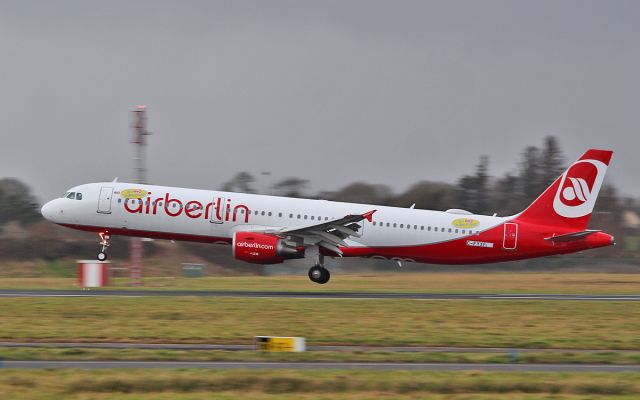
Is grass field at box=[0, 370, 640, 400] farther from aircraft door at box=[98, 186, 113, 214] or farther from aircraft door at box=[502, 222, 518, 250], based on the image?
aircraft door at box=[502, 222, 518, 250]

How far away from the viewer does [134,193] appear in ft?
122

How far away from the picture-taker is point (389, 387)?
597 inches

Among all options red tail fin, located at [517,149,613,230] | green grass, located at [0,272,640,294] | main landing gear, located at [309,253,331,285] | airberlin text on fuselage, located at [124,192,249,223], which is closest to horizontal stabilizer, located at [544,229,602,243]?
red tail fin, located at [517,149,613,230]

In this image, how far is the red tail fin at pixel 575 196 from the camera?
38531mm

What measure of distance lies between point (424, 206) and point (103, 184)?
159 feet

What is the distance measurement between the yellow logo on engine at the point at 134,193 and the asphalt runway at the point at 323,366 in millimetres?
19759

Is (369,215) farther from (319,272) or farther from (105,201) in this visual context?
(105,201)

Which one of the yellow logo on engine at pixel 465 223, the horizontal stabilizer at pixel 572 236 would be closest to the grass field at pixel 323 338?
the horizontal stabilizer at pixel 572 236

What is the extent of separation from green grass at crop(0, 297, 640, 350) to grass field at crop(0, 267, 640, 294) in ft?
27.1

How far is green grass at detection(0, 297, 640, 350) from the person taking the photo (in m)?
22.0

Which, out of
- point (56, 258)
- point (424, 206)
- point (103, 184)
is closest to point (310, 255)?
point (103, 184)

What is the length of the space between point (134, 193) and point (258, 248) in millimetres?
5927

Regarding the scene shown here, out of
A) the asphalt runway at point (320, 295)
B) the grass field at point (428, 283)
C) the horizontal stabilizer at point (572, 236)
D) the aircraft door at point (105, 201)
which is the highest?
the aircraft door at point (105, 201)

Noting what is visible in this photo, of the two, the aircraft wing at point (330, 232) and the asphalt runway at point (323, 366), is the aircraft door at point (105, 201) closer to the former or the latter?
the aircraft wing at point (330, 232)
